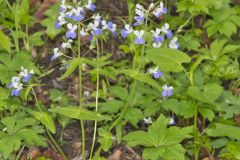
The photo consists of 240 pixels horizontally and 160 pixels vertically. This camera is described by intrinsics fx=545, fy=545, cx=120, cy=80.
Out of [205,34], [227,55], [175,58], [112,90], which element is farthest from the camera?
[205,34]

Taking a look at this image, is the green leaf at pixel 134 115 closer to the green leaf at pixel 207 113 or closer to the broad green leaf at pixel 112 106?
the broad green leaf at pixel 112 106

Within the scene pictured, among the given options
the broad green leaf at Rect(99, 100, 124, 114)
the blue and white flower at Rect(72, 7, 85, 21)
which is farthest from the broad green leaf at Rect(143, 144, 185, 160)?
the blue and white flower at Rect(72, 7, 85, 21)

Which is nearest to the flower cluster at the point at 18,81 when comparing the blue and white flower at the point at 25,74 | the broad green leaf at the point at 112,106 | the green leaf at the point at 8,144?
the blue and white flower at the point at 25,74

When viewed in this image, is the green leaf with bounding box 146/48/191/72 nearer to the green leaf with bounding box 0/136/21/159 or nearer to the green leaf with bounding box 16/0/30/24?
the green leaf with bounding box 0/136/21/159

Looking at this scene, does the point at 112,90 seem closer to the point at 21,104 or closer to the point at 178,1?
the point at 21,104

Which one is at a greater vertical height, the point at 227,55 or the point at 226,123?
the point at 227,55

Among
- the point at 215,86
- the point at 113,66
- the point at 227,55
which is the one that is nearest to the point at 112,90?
the point at 113,66
